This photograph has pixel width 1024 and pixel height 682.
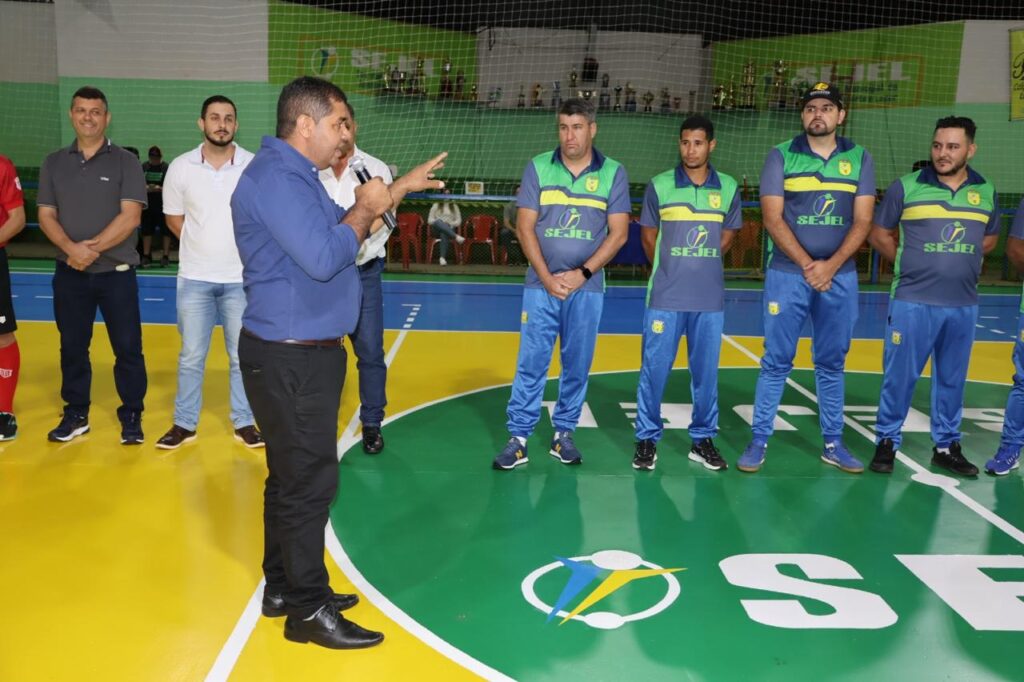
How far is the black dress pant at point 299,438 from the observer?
3.30 m

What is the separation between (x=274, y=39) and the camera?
55.9ft

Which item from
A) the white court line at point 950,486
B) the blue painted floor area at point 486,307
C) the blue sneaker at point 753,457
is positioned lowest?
the white court line at point 950,486

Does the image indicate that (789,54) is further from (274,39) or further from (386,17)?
(274,39)

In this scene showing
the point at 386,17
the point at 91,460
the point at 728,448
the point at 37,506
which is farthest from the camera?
the point at 386,17

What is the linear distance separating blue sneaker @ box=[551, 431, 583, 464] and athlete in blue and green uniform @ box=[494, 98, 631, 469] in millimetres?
24

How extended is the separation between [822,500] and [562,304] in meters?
1.92

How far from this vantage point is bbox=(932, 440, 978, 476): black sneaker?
5602mm

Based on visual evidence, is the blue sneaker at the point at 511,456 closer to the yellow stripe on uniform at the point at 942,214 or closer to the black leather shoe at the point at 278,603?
the black leather shoe at the point at 278,603

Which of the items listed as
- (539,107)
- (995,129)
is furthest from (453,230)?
(995,129)

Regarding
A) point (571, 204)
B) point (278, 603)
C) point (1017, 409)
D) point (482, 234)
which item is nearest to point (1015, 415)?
point (1017, 409)

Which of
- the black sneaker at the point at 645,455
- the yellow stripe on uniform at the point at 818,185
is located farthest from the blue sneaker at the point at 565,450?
the yellow stripe on uniform at the point at 818,185

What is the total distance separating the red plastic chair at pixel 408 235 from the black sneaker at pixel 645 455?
1079 cm

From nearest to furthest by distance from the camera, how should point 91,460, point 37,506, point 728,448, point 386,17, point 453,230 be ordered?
point 37,506, point 91,460, point 728,448, point 453,230, point 386,17

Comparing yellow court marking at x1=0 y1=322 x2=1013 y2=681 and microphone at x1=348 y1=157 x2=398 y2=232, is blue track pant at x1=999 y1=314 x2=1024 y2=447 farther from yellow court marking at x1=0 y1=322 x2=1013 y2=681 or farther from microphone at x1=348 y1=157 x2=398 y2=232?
microphone at x1=348 y1=157 x2=398 y2=232
